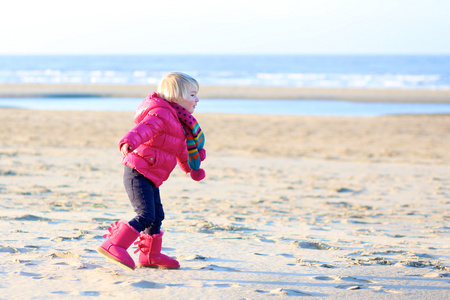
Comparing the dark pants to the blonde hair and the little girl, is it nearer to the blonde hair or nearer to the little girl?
the little girl

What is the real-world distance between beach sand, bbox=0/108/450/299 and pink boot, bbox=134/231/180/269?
Answer: 0.07m

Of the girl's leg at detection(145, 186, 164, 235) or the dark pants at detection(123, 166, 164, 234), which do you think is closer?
the dark pants at detection(123, 166, 164, 234)

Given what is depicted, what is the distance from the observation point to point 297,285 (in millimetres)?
3154

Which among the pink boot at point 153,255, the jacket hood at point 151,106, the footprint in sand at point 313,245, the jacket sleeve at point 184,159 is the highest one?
the jacket hood at point 151,106

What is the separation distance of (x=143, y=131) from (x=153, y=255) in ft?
2.82

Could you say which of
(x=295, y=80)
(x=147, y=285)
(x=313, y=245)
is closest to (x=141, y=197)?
(x=147, y=285)

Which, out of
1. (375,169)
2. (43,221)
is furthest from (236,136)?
(43,221)

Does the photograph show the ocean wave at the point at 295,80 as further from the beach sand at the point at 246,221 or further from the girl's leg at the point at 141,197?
the girl's leg at the point at 141,197

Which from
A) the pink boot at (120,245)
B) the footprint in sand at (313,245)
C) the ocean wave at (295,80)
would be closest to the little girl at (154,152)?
the pink boot at (120,245)

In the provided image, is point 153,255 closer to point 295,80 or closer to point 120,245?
point 120,245

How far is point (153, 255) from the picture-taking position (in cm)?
346

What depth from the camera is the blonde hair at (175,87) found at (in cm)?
333

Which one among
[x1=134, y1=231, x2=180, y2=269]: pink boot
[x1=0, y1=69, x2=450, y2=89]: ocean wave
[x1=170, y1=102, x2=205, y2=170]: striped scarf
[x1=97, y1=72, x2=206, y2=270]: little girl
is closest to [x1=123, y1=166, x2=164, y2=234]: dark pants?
[x1=97, y1=72, x2=206, y2=270]: little girl

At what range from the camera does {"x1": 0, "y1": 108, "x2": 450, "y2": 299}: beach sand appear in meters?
3.13
